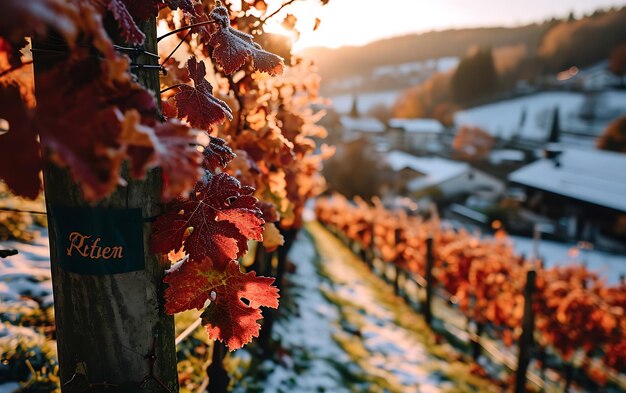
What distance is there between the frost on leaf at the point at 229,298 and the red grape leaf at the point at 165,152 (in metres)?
0.61

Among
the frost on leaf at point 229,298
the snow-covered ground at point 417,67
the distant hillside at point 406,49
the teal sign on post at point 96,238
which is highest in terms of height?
the distant hillside at point 406,49

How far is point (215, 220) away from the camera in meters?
1.15

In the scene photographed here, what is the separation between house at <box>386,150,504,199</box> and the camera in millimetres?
46594

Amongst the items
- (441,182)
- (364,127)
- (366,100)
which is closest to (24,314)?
(441,182)

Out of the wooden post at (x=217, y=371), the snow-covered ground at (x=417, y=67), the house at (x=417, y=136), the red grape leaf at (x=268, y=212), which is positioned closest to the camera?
the red grape leaf at (x=268, y=212)

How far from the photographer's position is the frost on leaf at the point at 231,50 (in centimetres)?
113

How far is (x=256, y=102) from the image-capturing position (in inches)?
78.1

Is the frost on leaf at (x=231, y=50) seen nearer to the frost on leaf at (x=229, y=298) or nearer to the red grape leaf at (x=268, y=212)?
the frost on leaf at (x=229, y=298)

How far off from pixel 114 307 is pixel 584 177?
1441 inches

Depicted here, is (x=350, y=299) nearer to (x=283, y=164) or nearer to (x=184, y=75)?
(x=283, y=164)

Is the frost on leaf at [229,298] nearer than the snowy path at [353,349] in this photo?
Yes

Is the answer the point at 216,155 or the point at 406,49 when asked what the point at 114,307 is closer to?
the point at 216,155

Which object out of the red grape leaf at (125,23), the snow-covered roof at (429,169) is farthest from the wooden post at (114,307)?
the snow-covered roof at (429,169)

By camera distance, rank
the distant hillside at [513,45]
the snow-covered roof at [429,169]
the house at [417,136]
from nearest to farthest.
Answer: the snow-covered roof at [429,169] < the house at [417,136] < the distant hillside at [513,45]
